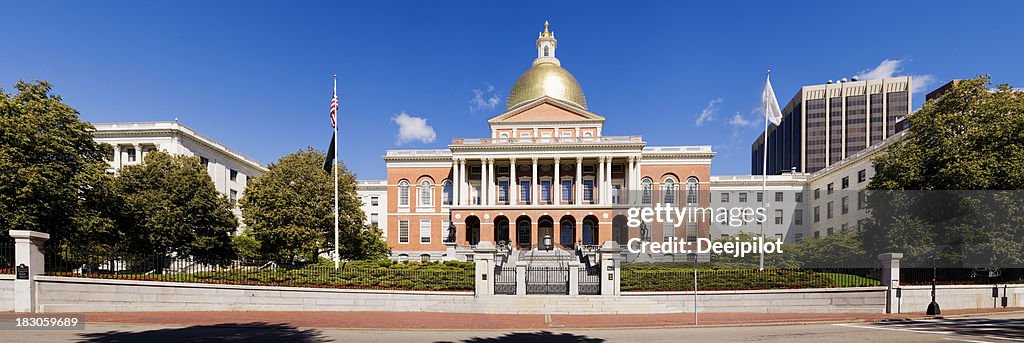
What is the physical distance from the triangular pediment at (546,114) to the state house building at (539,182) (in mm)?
117

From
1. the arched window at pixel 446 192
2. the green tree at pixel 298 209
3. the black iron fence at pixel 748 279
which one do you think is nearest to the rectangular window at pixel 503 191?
the arched window at pixel 446 192

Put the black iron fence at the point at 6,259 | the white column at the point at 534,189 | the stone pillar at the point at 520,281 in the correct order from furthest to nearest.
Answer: the white column at the point at 534,189 → the stone pillar at the point at 520,281 → the black iron fence at the point at 6,259

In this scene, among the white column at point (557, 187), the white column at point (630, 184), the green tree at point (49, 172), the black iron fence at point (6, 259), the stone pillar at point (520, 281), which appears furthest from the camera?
the white column at point (557, 187)

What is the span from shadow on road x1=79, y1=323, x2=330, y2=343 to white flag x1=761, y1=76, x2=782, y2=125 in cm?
2989

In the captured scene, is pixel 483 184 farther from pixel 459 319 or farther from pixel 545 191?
pixel 459 319

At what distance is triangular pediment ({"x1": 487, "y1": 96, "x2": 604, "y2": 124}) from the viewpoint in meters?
57.3

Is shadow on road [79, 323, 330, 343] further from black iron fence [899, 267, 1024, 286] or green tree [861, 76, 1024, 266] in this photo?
green tree [861, 76, 1024, 266]

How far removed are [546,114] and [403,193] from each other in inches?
759

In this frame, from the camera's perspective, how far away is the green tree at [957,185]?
24781 mm

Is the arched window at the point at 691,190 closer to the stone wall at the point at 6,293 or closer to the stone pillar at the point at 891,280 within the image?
the stone pillar at the point at 891,280

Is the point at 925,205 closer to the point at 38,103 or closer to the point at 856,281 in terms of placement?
the point at 856,281

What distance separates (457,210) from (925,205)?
38950mm

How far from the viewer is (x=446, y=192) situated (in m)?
58.5
